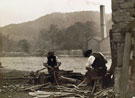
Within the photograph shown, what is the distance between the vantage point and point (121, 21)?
7.88 metres

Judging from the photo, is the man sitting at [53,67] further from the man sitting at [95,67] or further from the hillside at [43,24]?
the hillside at [43,24]

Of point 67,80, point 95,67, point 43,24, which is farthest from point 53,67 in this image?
point 43,24

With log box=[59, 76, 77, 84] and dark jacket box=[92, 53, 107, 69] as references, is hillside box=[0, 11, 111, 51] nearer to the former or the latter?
log box=[59, 76, 77, 84]

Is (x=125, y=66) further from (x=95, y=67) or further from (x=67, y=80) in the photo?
(x=67, y=80)

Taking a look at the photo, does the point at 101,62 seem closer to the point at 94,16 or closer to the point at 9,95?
the point at 9,95

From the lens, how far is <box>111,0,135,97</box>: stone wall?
7.67 m

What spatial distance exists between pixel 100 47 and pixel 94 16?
13.7 metres

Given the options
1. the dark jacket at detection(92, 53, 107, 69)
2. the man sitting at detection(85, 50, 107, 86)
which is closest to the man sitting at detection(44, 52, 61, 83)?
the man sitting at detection(85, 50, 107, 86)

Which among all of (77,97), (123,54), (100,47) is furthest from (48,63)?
(100,47)

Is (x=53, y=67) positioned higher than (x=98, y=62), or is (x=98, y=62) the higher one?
(x=98, y=62)

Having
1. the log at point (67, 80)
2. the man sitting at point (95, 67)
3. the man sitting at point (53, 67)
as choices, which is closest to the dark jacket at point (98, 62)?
the man sitting at point (95, 67)

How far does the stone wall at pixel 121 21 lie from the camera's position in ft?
25.2

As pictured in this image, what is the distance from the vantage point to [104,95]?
8.90 meters

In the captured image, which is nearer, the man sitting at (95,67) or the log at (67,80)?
the man sitting at (95,67)
